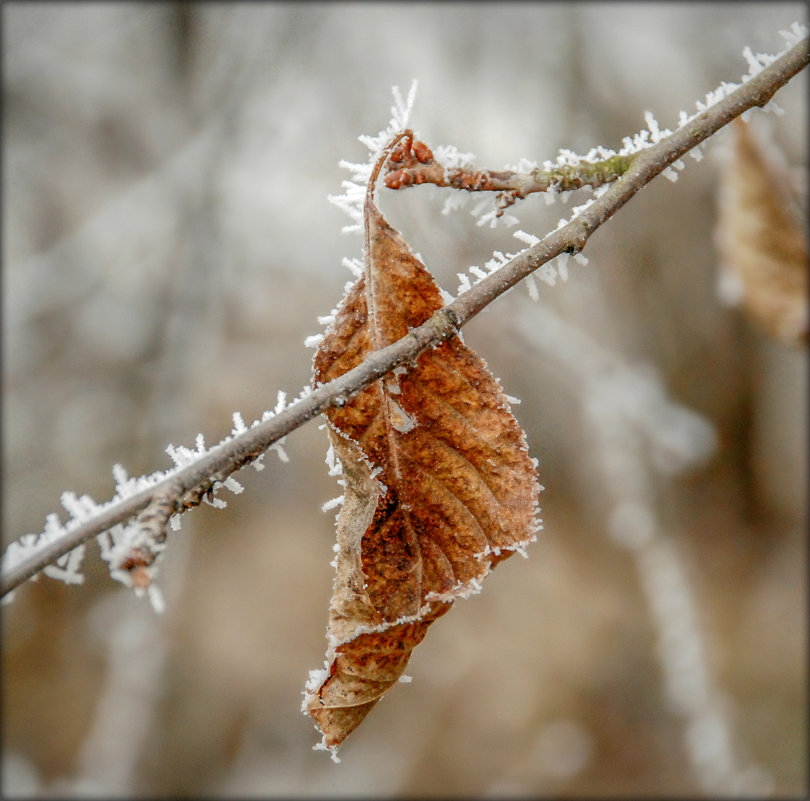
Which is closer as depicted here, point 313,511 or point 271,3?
point 271,3

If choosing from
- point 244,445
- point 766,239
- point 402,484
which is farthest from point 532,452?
point 244,445

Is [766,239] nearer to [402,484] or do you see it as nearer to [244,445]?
[402,484]

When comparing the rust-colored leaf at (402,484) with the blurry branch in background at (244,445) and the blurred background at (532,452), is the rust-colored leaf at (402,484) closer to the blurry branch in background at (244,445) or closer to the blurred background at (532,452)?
the blurry branch in background at (244,445)

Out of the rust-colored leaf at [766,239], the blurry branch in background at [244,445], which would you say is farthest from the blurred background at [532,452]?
the blurry branch in background at [244,445]

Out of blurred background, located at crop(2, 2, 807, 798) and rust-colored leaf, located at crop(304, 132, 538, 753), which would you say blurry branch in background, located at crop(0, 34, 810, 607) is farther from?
blurred background, located at crop(2, 2, 807, 798)

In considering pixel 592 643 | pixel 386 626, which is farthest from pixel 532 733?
pixel 386 626

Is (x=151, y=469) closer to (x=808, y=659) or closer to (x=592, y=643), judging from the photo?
(x=592, y=643)
